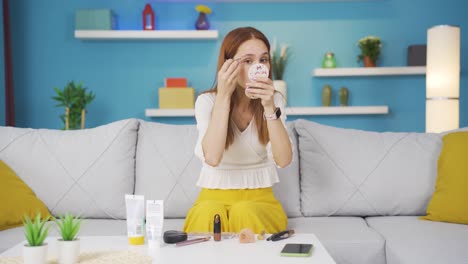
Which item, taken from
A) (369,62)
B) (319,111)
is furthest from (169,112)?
(369,62)

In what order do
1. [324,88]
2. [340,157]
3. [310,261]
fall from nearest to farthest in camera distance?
[310,261], [340,157], [324,88]

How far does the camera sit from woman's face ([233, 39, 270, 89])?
179cm

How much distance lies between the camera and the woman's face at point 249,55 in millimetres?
1791

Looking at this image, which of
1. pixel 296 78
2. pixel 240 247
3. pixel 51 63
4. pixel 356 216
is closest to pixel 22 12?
pixel 51 63

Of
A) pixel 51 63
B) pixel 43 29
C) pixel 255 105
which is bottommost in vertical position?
pixel 255 105

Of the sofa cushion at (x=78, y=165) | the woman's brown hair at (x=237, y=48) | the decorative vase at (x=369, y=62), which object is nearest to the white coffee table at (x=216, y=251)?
the woman's brown hair at (x=237, y=48)

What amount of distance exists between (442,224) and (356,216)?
37cm

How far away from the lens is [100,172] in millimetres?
2207

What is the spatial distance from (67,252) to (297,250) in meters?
0.54

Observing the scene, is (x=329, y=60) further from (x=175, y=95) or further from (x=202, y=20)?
(x=175, y=95)

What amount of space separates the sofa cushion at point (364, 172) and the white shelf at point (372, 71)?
179 centimetres

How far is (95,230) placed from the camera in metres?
1.93

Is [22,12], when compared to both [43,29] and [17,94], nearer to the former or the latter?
[43,29]

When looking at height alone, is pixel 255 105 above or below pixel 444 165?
above
